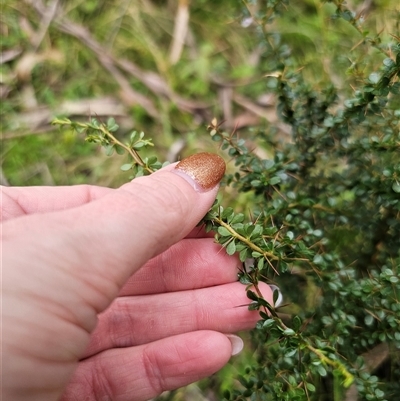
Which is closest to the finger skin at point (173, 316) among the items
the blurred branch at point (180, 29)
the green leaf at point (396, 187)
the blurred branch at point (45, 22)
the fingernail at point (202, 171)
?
the fingernail at point (202, 171)

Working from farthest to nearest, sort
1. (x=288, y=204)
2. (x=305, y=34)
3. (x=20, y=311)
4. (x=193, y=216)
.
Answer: (x=305, y=34)
(x=288, y=204)
(x=193, y=216)
(x=20, y=311)

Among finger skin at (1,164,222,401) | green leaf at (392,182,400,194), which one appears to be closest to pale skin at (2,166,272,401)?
finger skin at (1,164,222,401)

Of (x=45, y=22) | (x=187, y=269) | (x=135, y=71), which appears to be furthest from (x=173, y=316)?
(x=45, y=22)

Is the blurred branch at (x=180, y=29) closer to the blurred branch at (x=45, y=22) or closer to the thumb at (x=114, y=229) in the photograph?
the blurred branch at (x=45, y=22)

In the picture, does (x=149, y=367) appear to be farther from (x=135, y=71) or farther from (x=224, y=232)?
(x=135, y=71)

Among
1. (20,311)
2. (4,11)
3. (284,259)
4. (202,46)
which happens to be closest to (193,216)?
(284,259)

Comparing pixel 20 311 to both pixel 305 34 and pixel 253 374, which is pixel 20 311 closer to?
pixel 253 374
